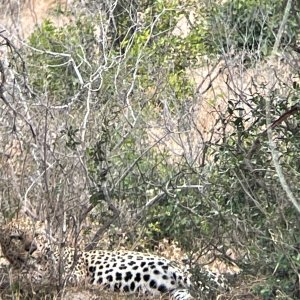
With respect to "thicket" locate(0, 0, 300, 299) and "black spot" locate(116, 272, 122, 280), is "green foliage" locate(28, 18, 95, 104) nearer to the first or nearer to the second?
"thicket" locate(0, 0, 300, 299)

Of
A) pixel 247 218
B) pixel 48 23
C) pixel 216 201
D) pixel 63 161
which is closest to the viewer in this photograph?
pixel 247 218

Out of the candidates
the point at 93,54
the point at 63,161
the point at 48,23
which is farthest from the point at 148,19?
the point at 63,161

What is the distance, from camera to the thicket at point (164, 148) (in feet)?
14.8

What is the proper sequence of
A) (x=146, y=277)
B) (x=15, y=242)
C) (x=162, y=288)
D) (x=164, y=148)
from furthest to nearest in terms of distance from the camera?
1. (x=164, y=148)
2. (x=146, y=277)
3. (x=162, y=288)
4. (x=15, y=242)

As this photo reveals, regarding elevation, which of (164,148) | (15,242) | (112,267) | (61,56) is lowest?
(112,267)

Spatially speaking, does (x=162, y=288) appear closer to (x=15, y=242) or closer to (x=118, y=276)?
(x=118, y=276)

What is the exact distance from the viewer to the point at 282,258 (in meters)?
4.26

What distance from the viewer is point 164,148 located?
7.42 m

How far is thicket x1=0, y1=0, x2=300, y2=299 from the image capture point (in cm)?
450

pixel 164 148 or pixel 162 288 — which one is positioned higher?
pixel 164 148

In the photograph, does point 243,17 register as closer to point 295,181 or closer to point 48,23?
point 48,23

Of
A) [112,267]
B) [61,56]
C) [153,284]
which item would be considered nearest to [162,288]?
[153,284]

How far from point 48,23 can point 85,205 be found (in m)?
5.10

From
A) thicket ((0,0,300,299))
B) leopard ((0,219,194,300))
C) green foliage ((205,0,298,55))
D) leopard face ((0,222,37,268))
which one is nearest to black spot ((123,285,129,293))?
leopard ((0,219,194,300))
